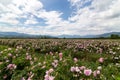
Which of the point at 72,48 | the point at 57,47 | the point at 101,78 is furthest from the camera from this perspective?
the point at 57,47

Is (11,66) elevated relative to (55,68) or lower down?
lower down

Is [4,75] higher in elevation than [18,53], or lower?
lower

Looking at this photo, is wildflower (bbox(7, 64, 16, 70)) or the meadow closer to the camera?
the meadow

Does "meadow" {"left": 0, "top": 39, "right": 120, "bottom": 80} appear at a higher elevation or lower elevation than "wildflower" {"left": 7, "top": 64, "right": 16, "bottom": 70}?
higher

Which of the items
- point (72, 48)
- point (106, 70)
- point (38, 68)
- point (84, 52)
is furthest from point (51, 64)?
point (72, 48)

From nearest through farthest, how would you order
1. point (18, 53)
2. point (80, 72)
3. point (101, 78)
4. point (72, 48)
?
point (101, 78)
point (80, 72)
point (18, 53)
point (72, 48)

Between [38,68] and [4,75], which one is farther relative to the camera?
[4,75]

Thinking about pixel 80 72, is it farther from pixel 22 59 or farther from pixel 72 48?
pixel 72 48

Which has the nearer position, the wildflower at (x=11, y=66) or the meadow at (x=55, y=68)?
the meadow at (x=55, y=68)

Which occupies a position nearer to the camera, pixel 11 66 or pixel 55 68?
pixel 55 68

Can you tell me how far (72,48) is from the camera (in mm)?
16297

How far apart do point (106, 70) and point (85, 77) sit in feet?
1.84

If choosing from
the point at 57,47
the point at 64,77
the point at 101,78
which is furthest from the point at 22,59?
the point at 57,47

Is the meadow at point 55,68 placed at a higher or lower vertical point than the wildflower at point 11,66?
→ higher
